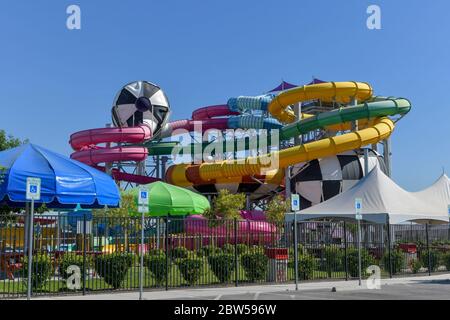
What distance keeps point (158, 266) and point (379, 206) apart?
16.0 meters

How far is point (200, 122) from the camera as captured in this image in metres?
63.8

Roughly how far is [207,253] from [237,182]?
101ft

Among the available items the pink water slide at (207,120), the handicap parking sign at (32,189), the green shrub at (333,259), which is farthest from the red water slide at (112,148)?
the handicap parking sign at (32,189)

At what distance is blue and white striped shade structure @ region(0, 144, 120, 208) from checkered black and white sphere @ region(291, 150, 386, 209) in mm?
27068

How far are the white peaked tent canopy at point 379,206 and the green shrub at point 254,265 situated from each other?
10.9 meters

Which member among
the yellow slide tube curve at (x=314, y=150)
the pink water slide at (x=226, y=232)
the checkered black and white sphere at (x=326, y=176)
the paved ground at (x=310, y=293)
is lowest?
the paved ground at (x=310, y=293)

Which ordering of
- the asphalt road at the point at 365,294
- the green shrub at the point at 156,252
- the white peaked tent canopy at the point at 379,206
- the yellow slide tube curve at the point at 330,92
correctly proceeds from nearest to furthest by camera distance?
the asphalt road at the point at 365,294
the green shrub at the point at 156,252
the white peaked tent canopy at the point at 379,206
the yellow slide tube curve at the point at 330,92

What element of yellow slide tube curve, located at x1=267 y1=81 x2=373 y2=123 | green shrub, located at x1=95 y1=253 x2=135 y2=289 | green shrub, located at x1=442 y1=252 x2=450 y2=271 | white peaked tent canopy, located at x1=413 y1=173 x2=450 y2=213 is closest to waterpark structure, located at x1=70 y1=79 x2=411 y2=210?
yellow slide tube curve, located at x1=267 y1=81 x2=373 y2=123

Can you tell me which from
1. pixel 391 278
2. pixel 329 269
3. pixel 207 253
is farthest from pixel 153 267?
pixel 391 278

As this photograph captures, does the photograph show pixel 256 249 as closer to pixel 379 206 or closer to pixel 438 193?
pixel 379 206

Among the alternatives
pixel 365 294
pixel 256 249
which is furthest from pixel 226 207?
pixel 365 294

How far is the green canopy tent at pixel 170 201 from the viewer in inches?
1391

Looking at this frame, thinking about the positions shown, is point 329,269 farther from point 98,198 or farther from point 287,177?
point 287,177

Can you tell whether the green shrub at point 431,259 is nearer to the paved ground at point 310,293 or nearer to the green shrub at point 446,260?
the green shrub at point 446,260
